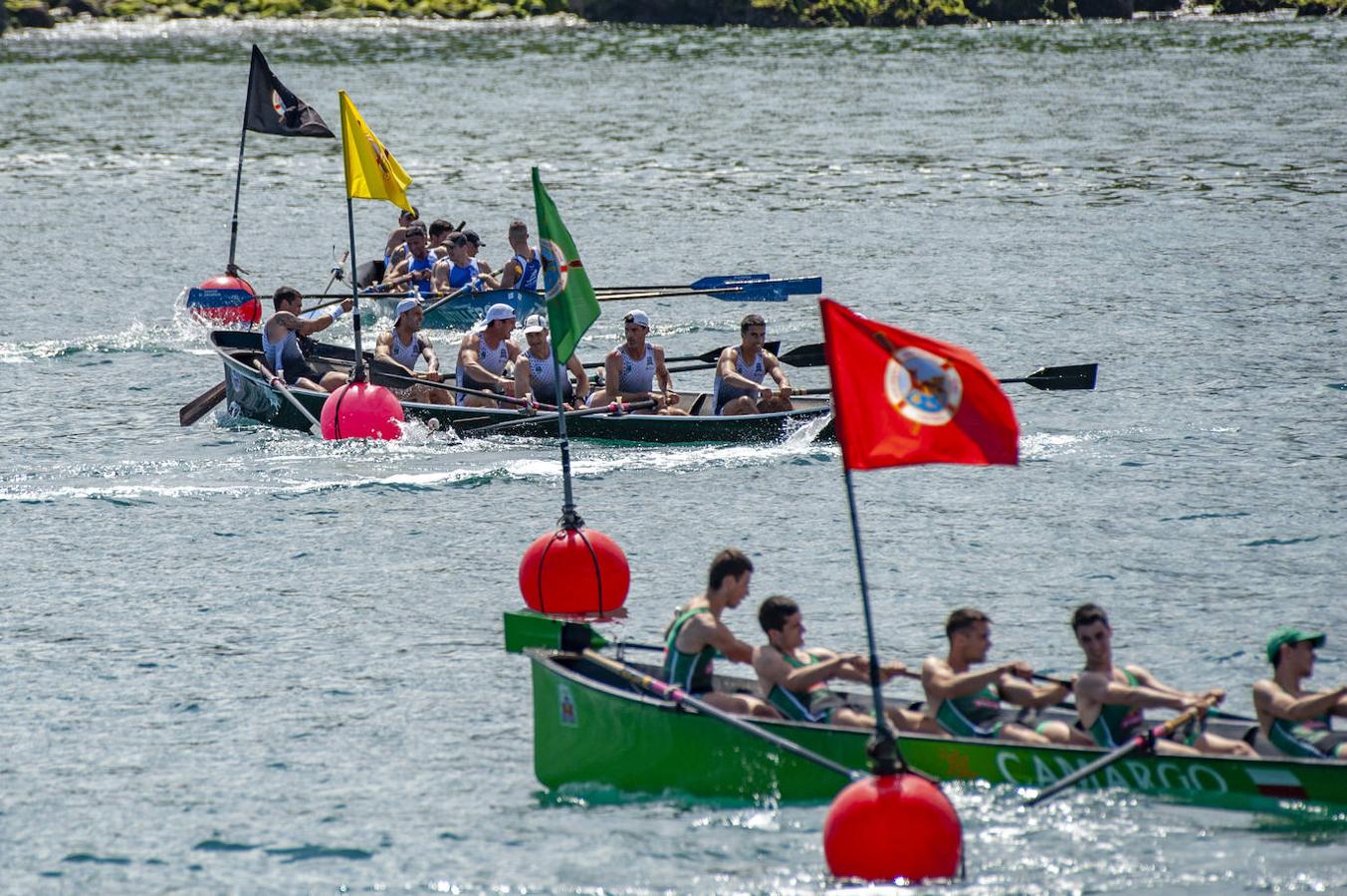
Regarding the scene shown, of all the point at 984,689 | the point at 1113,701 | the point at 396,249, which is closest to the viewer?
the point at 1113,701

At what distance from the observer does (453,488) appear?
72.5 feet

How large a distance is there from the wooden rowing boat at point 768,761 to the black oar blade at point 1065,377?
377 inches

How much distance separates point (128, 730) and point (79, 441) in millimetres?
10366

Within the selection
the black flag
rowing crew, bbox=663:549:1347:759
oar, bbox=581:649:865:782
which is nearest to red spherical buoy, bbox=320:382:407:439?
the black flag

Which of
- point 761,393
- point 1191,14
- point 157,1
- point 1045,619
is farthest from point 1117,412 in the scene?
point 157,1

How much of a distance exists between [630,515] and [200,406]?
296 inches

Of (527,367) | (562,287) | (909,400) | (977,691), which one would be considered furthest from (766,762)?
(527,367)

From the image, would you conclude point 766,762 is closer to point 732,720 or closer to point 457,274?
point 732,720

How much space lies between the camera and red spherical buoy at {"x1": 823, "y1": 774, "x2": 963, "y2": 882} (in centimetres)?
1105

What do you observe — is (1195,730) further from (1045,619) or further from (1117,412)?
(1117,412)

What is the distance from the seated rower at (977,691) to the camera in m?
12.7

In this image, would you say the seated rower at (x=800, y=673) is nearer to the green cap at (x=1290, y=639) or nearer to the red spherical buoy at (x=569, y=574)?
the green cap at (x=1290, y=639)

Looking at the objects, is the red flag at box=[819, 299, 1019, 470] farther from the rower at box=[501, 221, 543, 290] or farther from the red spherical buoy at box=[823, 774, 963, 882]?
the rower at box=[501, 221, 543, 290]

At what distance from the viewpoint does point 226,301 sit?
32.1 metres
